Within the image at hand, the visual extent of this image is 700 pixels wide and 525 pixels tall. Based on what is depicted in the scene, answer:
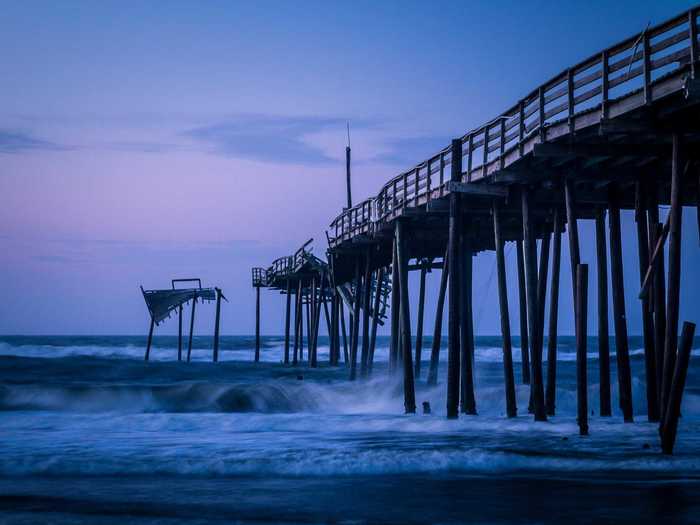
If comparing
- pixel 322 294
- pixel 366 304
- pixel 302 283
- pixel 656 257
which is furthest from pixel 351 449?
pixel 302 283

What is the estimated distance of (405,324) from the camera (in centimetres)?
1669

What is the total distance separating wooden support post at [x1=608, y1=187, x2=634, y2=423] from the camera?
1277 cm

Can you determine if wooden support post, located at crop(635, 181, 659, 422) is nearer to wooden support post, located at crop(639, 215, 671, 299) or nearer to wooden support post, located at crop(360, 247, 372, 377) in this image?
wooden support post, located at crop(639, 215, 671, 299)

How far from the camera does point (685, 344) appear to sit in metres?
9.23

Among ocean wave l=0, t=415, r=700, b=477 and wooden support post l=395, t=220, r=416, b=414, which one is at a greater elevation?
wooden support post l=395, t=220, r=416, b=414

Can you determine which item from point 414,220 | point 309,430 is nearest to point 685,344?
point 309,430

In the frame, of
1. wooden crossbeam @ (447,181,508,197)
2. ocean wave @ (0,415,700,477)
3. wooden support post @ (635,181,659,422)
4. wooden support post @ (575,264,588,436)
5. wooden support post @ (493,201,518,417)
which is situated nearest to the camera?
ocean wave @ (0,415,700,477)

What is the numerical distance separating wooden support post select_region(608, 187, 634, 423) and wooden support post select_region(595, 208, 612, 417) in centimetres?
16

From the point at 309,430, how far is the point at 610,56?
882cm

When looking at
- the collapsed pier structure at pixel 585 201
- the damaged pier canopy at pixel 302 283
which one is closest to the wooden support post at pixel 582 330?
the collapsed pier structure at pixel 585 201

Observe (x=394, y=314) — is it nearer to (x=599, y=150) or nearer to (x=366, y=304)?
(x=366, y=304)

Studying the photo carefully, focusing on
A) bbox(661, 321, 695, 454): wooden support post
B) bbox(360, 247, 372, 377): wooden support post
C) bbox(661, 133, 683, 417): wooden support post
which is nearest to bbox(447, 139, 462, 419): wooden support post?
bbox(661, 321, 695, 454): wooden support post

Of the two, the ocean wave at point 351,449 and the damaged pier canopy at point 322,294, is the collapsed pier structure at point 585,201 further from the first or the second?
the damaged pier canopy at point 322,294

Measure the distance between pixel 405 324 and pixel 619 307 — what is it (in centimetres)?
481
